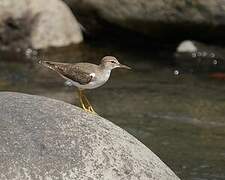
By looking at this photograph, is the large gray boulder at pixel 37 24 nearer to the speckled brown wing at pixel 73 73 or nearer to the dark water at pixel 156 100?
the dark water at pixel 156 100

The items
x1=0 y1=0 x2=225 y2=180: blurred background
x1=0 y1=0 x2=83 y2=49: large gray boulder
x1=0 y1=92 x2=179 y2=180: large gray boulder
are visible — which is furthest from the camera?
x1=0 y1=0 x2=83 y2=49: large gray boulder

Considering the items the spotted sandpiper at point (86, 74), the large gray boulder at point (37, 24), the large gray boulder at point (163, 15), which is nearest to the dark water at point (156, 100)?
the large gray boulder at point (37, 24)

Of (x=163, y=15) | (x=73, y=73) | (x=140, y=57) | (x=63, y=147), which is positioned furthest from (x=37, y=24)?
(x=63, y=147)

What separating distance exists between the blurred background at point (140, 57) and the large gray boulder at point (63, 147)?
323 cm

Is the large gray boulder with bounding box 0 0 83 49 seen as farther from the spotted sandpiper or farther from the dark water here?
the spotted sandpiper

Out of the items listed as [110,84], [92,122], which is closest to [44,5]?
[110,84]

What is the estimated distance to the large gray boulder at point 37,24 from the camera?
13406 millimetres

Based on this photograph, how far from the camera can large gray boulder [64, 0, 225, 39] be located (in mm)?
12680

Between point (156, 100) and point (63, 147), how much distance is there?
5516 mm

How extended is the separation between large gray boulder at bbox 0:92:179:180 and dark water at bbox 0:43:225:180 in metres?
2.50

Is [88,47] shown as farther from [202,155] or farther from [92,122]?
[92,122]

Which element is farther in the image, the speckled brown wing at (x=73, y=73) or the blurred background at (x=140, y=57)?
the blurred background at (x=140, y=57)

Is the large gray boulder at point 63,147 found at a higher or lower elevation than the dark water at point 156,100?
higher

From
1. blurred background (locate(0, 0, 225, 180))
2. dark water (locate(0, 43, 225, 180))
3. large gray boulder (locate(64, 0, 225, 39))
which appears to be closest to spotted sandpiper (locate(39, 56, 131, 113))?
dark water (locate(0, 43, 225, 180))
